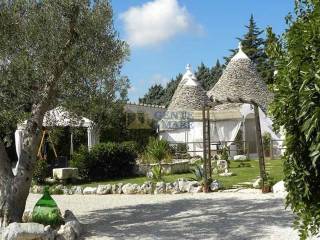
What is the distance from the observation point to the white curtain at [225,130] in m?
32.5

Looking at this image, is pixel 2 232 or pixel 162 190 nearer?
pixel 2 232

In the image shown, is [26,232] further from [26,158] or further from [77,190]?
[77,190]

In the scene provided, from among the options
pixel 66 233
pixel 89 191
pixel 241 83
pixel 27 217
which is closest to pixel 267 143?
pixel 241 83

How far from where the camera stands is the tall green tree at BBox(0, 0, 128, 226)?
9.91 meters

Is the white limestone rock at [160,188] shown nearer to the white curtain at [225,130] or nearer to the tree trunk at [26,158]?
the tree trunk at [26,158]

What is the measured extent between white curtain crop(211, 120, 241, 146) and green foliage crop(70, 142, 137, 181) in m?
12.0

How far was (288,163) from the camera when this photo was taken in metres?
4.03

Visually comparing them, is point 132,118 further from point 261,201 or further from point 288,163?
point 288,163

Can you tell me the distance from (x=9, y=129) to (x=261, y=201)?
21.0 feet

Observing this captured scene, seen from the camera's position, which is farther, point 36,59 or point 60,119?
point 60,119

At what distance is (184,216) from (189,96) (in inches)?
1080

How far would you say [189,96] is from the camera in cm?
3856

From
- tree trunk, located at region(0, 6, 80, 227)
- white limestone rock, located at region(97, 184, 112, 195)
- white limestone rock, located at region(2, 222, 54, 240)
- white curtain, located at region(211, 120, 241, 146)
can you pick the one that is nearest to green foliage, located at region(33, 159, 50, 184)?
white limestone rock, located at region(97, 184, 112, 195)

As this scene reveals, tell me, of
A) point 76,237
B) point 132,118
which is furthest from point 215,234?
point 132,118
